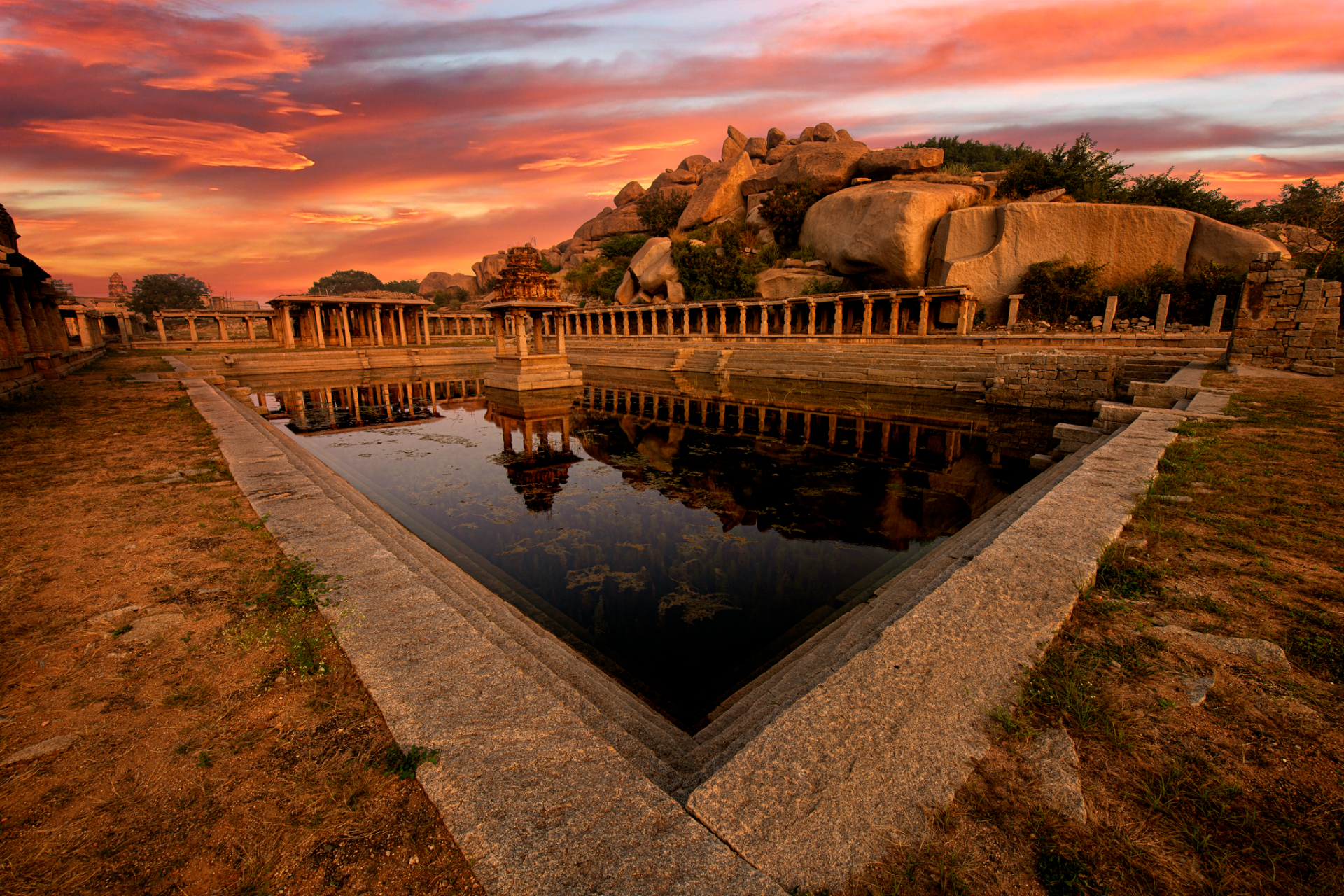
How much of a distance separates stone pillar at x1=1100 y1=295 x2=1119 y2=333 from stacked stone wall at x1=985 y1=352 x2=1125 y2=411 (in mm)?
7600

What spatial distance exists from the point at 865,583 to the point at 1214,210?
34393 millimetres

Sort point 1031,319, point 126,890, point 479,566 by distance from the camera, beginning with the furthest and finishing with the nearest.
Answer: point 1031,319 → point 479,566 → point 126,890

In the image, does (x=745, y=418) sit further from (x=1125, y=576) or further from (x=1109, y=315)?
(x=1109, y=315)

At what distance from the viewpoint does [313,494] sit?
5.89m

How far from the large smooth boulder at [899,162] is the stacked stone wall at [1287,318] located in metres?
26.4

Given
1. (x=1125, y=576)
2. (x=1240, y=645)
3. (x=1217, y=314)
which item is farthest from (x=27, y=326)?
(x=1217, y=314)

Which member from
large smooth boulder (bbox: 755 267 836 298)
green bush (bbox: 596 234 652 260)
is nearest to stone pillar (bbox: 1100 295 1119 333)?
large smooth boulder (bbox: 755 267 836 298)

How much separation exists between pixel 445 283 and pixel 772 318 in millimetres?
59443

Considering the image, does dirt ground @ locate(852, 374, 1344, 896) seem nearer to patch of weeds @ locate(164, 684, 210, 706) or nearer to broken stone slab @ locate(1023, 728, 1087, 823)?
broken stone slab @ locate(1023, 728, 1087, 823)

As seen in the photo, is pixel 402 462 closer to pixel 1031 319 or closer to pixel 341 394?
pixel 341 394

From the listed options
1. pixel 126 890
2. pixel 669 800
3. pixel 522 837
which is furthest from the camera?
pixel 669 800

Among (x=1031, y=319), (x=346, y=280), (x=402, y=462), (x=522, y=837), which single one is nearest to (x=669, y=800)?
(x=522, y=837)

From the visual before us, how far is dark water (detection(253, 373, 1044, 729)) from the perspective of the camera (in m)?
5.39

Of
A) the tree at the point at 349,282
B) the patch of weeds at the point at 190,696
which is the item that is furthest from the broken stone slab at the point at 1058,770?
the tree at the point at 349,282
